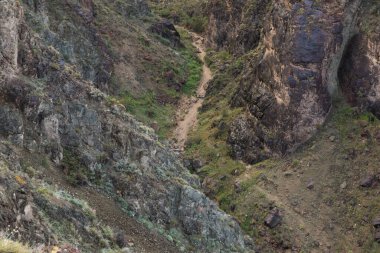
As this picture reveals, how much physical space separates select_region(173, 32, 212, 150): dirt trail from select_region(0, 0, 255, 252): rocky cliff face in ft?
50.9

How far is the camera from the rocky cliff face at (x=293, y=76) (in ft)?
118

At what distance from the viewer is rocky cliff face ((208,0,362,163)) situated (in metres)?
36.0

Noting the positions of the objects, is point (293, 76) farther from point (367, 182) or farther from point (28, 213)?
point (28, 213)

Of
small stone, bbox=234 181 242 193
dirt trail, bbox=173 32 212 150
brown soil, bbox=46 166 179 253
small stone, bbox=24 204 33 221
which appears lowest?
dirt trail, bbox=173 32 212 150

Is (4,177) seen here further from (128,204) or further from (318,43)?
(318,43)

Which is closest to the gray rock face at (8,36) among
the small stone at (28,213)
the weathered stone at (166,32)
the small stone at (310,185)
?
the small stone at (28,213)

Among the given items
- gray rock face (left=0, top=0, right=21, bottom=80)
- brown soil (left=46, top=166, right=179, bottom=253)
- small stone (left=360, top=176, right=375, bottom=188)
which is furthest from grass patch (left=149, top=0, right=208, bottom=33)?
brown soil (left=46, top=166, right=179, bottom=253)

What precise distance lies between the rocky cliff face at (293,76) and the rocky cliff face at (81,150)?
11.6 m

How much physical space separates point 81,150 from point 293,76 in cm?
2136

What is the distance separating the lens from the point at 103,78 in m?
45.6

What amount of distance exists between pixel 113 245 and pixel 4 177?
427 cm

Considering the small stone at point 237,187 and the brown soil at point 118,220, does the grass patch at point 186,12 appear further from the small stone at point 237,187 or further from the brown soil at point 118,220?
the brown soil at point 118,220

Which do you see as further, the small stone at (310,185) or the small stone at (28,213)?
the small stone at (310,185)

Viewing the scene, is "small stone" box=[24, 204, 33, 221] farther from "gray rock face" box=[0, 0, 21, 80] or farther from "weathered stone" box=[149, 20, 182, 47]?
"weathered stone" box=[149, 20, 182, 47]
